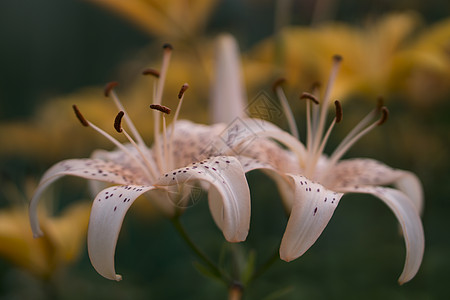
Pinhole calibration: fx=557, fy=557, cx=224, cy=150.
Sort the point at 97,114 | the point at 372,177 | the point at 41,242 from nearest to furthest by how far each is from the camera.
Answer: the point at 372,177 → the point at 41,242 → the point at 97,114

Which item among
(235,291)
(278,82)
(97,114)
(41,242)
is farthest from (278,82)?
(97,114)

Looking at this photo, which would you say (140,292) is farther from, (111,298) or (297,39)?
(297,39)

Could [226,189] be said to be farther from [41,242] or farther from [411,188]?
[41,242]

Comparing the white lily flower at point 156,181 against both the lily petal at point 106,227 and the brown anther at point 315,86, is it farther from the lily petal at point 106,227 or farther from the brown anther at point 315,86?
the brown anther at point 315,86

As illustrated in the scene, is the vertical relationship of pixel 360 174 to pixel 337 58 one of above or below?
below

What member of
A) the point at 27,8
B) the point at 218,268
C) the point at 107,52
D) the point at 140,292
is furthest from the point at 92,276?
the point at 27,8

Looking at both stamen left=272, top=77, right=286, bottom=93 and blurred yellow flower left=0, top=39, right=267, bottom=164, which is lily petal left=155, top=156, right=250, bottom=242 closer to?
stamen left=272, top=77, right=286, bottom=93

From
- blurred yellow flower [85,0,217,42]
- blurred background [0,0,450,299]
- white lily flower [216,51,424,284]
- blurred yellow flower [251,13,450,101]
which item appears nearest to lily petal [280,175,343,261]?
white lily flower [216,51,424,284]
